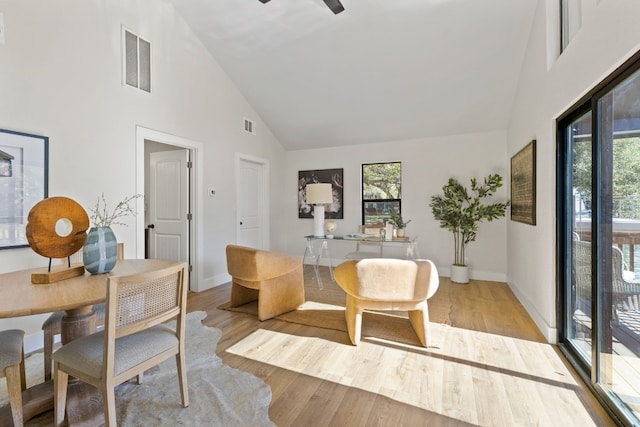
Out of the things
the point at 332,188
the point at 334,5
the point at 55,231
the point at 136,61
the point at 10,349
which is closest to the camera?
the point at 10,349

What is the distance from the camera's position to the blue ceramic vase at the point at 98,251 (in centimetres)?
168

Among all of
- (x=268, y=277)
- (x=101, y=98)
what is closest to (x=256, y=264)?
(x=268, y=277)

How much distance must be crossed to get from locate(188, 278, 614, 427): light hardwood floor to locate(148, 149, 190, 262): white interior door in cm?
155

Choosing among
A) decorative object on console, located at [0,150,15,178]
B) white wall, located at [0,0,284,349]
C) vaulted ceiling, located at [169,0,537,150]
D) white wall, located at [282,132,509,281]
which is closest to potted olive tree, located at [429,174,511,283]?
white wall, located at [282,132,509,281]

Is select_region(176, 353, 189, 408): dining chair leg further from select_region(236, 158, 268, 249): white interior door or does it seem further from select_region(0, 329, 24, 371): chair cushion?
select_region(236, 158, 268, 249): white interior door

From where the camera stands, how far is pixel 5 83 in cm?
226

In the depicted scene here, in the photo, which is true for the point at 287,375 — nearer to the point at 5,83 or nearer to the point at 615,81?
the point at 615,81

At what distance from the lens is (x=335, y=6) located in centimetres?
307

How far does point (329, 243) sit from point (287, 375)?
12.3 feet

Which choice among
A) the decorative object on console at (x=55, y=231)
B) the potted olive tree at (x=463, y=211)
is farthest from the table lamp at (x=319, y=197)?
the decorative object on console at (x=55, y=231)

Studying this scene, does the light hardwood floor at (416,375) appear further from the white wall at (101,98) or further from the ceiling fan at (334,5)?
the ceiling fan at (334,5)

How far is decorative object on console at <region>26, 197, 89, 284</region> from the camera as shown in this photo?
5.10ft

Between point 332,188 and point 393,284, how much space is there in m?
3.46

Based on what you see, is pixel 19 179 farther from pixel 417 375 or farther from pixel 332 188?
pixel 332 188
